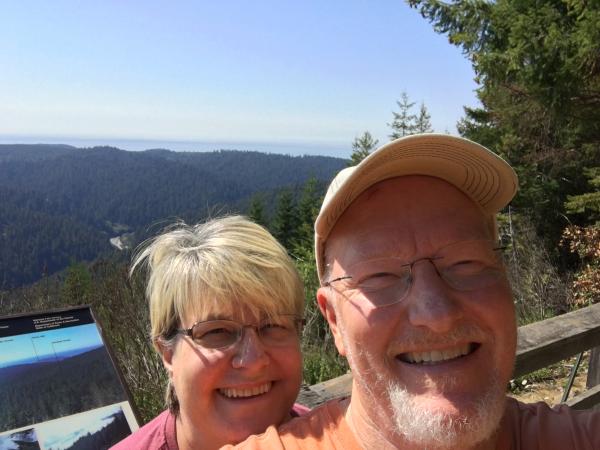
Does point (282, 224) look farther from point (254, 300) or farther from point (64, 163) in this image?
point (64, 163)

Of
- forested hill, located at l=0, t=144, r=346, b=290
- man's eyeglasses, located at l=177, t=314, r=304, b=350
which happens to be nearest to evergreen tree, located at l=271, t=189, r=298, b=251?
man's eyeglasses, located at l=177, t=314, r=304, b=350

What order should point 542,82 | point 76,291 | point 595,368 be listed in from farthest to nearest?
1. point 542,82
2. point 76,291
3. point 595,368

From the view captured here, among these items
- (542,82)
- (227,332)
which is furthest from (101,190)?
(227,332)

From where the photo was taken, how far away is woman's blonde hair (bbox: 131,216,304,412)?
5.44 feet

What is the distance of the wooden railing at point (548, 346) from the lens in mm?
1843

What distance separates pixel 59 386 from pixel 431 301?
1.26 m

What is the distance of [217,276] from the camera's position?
1648 millimetres

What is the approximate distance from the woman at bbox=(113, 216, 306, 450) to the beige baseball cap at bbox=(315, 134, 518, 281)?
0.34m

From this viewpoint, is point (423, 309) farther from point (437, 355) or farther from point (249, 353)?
point (249, 353)

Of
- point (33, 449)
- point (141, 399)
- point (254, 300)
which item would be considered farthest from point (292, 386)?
point (141, 399)

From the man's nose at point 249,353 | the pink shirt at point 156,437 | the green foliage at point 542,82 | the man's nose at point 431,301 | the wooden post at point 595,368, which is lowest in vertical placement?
the wooden post at point 595,368

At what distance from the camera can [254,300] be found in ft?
5.49

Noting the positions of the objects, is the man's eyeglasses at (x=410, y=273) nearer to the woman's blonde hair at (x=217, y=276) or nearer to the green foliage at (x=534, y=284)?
the woman's blonde hair at (x=217, y=276)

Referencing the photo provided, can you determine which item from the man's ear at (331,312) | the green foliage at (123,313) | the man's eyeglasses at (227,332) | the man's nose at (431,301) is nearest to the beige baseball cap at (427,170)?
the man's ear at (331,312)
